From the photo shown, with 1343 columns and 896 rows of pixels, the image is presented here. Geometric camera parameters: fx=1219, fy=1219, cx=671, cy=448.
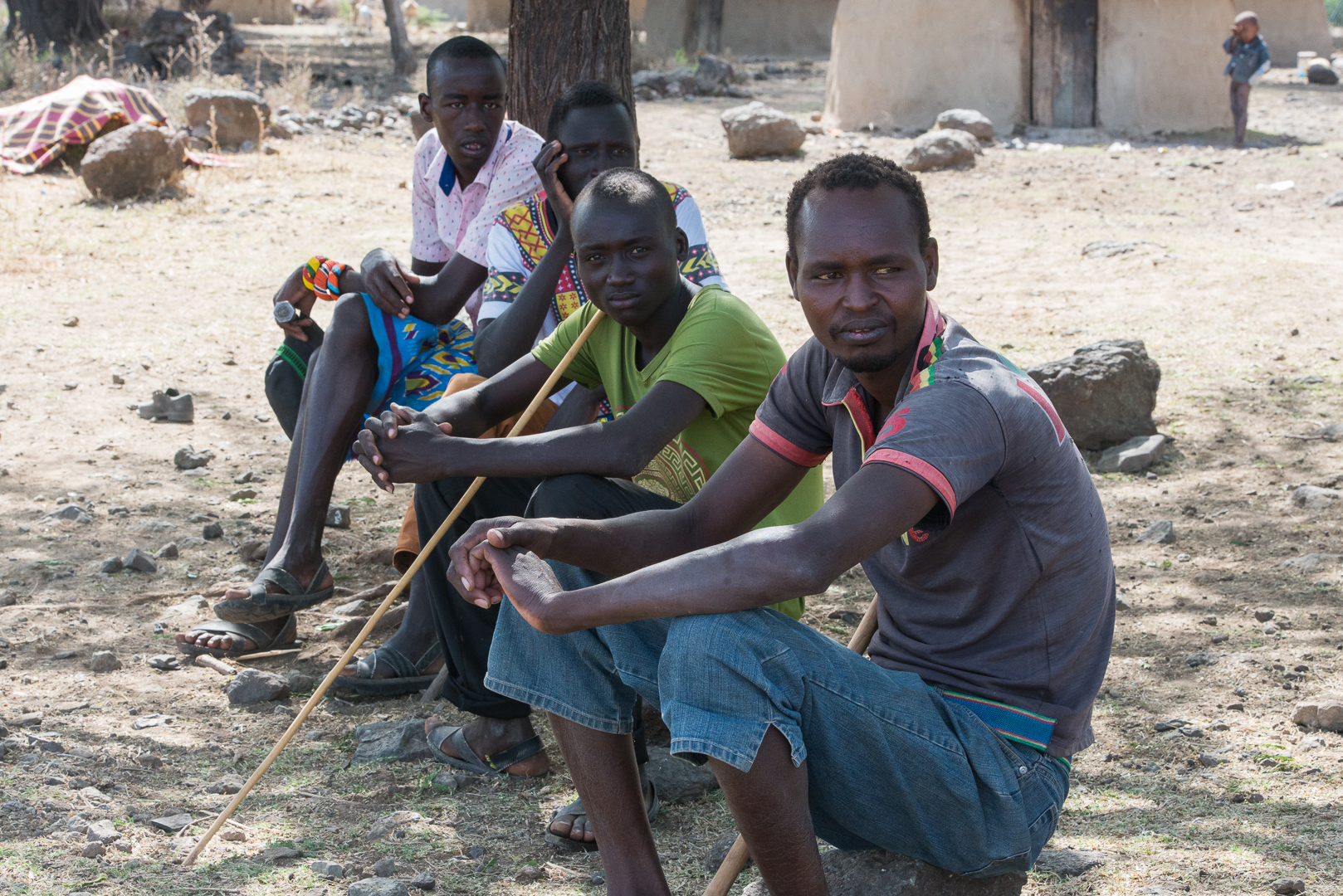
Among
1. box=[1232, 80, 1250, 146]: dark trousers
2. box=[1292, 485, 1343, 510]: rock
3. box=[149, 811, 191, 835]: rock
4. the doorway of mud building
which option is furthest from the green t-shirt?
the doorway of mud building

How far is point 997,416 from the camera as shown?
191 centimetres

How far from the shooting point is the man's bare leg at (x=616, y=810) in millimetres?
2184

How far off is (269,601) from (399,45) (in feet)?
53.2

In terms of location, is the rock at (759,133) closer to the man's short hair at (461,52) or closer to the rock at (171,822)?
the man's short hair at (461,52)

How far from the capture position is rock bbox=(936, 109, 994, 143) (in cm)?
1245

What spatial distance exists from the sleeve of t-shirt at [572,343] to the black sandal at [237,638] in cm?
123

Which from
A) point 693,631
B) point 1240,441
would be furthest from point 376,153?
point 693,631

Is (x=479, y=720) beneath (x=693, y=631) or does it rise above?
beneath

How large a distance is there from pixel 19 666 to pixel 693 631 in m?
2.44

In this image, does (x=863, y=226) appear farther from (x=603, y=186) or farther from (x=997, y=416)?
(x=603, y=186)

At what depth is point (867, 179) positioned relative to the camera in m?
2.10

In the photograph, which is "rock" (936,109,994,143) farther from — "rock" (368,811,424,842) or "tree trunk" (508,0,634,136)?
"rock" (368,811,424,842)

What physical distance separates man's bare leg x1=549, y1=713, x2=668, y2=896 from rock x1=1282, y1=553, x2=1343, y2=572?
8.31 ft

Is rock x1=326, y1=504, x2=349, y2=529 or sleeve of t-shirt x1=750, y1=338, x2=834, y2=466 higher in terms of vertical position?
sleeve of t-shirt x1=750, y1=338, x2=834, y2=466
